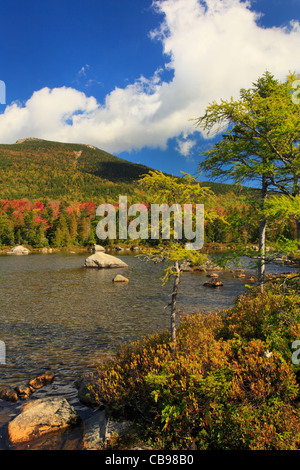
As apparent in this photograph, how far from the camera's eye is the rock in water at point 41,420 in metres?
6.23

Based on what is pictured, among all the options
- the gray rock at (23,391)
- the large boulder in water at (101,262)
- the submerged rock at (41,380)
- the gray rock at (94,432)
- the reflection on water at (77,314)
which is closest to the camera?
the gray rock at (94,432)

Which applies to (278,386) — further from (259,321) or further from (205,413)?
(259,321)

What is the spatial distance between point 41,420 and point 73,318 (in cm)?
1051

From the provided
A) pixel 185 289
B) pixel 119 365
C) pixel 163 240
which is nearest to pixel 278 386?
pixel 119 365

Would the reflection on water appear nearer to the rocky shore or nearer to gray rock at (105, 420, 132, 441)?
the rocky shore

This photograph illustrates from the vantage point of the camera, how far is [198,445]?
16.7 feet

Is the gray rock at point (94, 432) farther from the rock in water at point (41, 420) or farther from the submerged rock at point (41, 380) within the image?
the submerged rock at point (41, 380)

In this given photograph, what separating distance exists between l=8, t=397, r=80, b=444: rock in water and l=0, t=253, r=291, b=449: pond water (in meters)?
0.34

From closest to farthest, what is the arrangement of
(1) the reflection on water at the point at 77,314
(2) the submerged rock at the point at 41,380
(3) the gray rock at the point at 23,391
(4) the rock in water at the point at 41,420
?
(4) the rock in water at the point at 41,420 → (3) the gray rock at the point at 23,391 → (2) the submerged rock at the point at 41,380 → (1) the reflection on water at the point at 77,314

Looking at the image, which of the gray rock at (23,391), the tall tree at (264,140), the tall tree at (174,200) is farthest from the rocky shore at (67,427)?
the tall tree at (264,140)

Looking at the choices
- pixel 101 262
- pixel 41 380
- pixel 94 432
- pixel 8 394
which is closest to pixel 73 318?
pixel 41 380

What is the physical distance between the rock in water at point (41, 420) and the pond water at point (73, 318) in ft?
1.12

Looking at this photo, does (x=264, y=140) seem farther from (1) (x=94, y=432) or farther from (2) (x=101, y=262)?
(2) (x=101, y=262)
